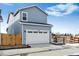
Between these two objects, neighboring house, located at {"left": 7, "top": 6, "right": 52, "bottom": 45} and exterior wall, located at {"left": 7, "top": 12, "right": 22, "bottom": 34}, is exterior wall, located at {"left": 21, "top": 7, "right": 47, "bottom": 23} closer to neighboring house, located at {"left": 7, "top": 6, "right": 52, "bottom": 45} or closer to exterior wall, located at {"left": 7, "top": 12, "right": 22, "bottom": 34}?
neighboring house, located at {"left": 7, "top": 6, "right": 52, "bottom": 45}

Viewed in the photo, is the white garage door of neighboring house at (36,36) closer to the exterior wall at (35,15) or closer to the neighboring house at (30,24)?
the neighboring house at (30,24)

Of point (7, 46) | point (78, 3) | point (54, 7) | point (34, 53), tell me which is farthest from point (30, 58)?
point (78, 3)

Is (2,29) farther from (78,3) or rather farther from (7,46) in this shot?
(78,3)

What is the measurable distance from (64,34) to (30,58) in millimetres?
960

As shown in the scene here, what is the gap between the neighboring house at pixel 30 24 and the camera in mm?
5406

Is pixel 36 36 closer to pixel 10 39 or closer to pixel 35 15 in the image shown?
pixel 35 15

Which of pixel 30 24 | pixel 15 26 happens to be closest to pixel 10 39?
pixel 15 26

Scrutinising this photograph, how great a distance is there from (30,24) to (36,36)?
340mm

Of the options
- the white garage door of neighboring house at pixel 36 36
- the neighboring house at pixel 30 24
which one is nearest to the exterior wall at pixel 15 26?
the neighboring house at pixel 30 24

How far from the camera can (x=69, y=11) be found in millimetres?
5391

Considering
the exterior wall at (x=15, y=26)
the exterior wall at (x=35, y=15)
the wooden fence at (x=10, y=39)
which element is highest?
the exterior wall at (x=35, y=15)

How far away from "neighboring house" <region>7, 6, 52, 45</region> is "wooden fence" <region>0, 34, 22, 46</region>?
91 millimetres

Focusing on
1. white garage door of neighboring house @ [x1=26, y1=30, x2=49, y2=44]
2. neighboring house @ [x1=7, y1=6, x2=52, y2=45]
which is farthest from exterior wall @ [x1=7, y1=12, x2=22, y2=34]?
white garage door of neighboring house @ [x1=26, y1=30, x2=49, y2=44]

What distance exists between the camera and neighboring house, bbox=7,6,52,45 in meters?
5.41
